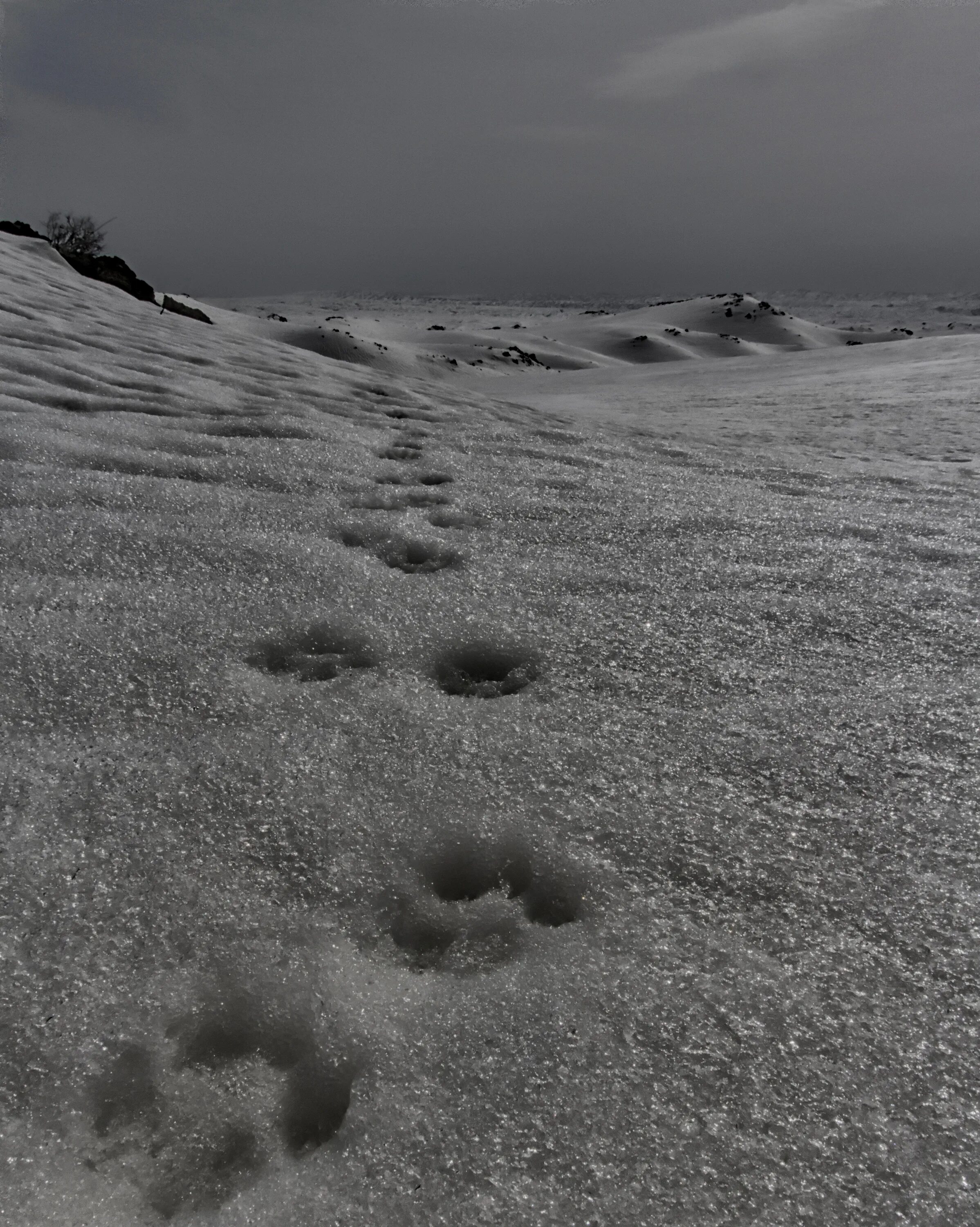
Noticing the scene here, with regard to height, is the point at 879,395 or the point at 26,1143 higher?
the point at 879,395

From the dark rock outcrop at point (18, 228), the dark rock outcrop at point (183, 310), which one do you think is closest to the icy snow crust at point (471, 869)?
the dark rock outcrop at point (183, 310)

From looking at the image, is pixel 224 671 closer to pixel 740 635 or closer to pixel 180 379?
pixel 740 635

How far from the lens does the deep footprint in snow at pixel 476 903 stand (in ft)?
3.10

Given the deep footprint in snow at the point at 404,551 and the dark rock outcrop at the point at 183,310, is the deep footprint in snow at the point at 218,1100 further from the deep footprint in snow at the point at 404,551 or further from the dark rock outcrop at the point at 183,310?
the dark rock outcrop at the point at 183,310

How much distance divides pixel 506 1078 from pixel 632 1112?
0.13m

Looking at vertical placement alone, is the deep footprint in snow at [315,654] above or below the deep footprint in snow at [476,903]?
above

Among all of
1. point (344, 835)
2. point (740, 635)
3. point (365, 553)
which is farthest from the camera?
point (365, 553)

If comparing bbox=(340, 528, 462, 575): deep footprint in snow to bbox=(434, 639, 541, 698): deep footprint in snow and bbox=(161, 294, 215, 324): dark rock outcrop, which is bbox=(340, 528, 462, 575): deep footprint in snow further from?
bbox=(161, 294, 215, 324): dark rock outcrop

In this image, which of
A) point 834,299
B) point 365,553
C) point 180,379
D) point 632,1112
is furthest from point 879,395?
point 834,299

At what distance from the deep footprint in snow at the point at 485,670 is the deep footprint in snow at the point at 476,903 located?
1.34 feet

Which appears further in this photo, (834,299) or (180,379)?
(834,299)

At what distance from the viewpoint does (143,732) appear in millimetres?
1234

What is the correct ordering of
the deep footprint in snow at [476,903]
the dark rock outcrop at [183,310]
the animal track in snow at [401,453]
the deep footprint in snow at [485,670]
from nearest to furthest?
the deep footprint in snow at [476,903] → the deep footprint in snow at [485,670] → the animal track in snow at [401,453] → the dark rock outcrop at [183,310]

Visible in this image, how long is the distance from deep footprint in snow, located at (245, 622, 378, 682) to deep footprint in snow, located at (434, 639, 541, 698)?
0.49 ft
